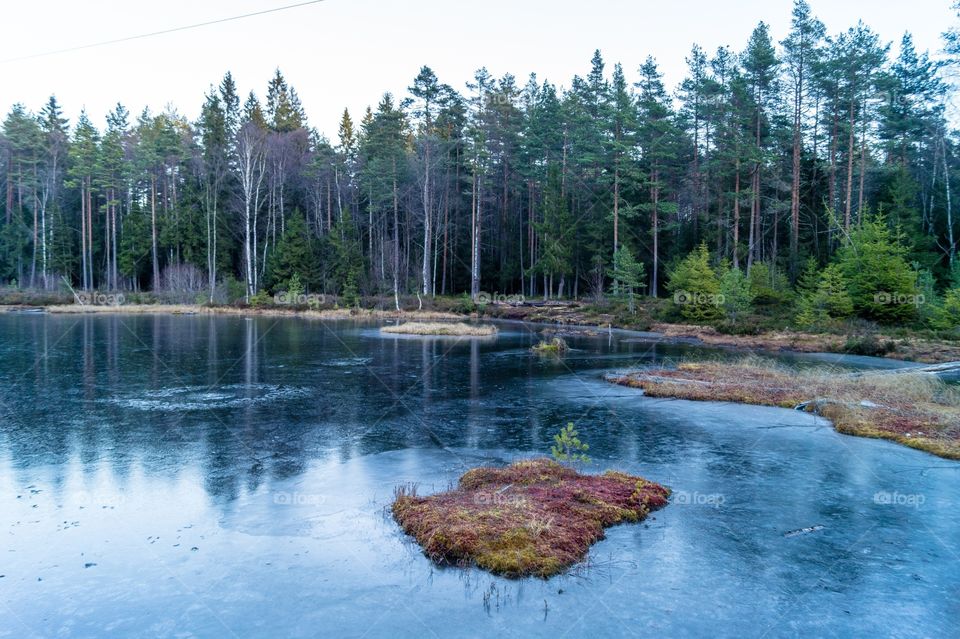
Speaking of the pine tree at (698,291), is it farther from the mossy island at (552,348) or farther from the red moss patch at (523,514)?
the red moss patch at (523,514)

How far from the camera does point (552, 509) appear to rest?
8.77 m

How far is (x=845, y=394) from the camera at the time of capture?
59.6ft

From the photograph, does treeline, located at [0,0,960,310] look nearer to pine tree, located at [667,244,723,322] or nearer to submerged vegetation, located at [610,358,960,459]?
pine tree, located at [667,244,723,322]

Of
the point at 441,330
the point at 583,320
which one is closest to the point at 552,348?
the point at 441,330

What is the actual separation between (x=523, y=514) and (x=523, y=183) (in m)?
60.5

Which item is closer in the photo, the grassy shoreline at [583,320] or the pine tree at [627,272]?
the grassy shoreline at [583,320]

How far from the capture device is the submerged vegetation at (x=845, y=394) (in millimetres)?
14664

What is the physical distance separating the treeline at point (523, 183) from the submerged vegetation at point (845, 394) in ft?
72.5

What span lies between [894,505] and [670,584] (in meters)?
5.04

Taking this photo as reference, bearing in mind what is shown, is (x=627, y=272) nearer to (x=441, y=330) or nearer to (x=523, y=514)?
(x=441, y=330)

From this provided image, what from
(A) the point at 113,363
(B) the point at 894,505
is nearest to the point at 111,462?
(B) the point at 894,505

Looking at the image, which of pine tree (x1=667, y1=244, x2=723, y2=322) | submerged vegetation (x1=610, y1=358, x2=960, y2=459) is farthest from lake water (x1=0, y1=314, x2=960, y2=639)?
pine tree (x1=667, y1=244, x2=723, y2=322)

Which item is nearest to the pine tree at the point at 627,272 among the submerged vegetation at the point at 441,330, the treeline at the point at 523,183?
the treeline at the point at 523,183

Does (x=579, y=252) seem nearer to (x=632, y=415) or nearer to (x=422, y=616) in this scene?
(x=632, y=415)
